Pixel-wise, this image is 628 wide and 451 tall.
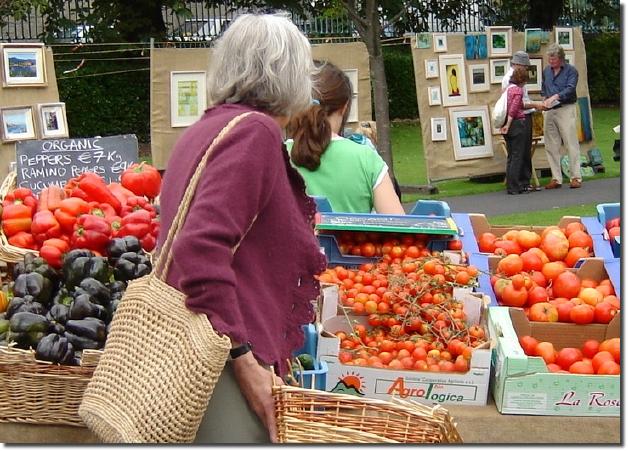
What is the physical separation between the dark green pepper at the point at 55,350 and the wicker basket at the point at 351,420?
1370 mm

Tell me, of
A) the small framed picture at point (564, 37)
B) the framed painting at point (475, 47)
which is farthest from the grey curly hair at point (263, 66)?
the small framed picture at point (564, 37)

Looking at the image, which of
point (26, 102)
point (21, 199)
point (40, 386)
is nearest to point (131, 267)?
point (40, 386)

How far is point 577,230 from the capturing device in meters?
4.89

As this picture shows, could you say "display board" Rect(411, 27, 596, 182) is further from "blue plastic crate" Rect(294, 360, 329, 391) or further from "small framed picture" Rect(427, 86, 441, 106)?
"blue plastic crate" Rect(294, 360, 329, 391)

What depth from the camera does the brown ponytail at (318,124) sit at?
4.45 m

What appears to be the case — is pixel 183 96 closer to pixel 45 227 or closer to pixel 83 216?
pixel 45 227

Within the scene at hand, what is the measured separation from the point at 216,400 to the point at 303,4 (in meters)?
17.9

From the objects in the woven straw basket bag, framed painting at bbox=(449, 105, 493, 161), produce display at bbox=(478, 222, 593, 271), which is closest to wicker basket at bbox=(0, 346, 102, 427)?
the woven straw basket bag

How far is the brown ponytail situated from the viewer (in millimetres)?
4445

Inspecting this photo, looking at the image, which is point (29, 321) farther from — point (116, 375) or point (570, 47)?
point (570, 47)

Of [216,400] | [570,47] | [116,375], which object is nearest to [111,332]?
[116,375]

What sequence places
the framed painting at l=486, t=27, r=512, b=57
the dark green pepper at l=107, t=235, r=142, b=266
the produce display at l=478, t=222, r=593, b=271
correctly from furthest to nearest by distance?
the framed painting at l=486, t=27, r=512, b=57 → the produce display at l=478, t=222, r=593, b=271 → the dark green pepper at l=107, t=235, r=142, b=266

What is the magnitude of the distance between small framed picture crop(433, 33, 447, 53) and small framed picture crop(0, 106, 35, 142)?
5813 millimetres

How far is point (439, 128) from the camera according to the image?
13156 mm
